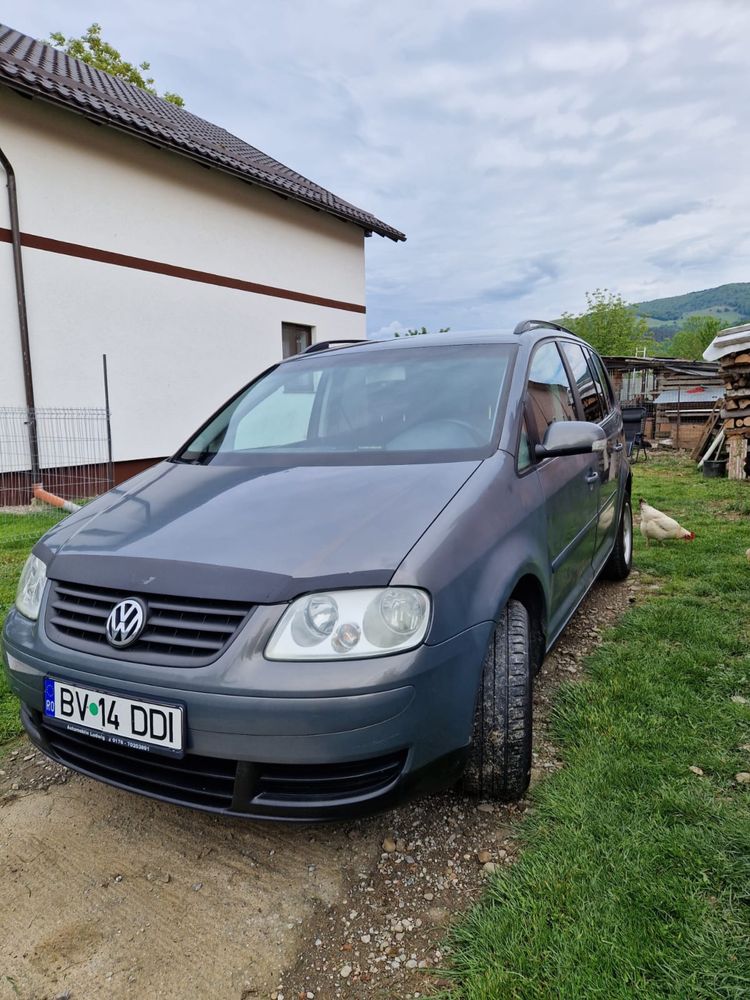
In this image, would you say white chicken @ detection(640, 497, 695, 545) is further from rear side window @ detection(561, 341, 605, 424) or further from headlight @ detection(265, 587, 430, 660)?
headlight @ detection(265, 587, 430, 660)

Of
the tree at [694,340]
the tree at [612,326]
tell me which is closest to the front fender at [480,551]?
the tree at [612,326]

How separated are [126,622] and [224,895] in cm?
77

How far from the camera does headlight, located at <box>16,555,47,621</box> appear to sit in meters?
1.81

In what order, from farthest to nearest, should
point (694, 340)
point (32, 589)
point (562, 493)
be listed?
point (694, 340)
point (562, 493)
point (32, 589)

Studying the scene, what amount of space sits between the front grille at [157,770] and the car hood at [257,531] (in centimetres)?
41

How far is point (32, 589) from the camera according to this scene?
1.87 meters

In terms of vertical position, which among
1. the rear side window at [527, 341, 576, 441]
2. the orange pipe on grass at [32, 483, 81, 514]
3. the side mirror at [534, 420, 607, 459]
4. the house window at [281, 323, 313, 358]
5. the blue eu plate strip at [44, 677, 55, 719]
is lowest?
the orange pipe on grass at [32, 483, 81, 514]

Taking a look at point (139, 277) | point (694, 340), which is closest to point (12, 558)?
point (139, 277)

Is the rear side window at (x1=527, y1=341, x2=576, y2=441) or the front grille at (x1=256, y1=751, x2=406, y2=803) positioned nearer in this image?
the front grille at (x1=256, y1=751, x2=406, y2=803)

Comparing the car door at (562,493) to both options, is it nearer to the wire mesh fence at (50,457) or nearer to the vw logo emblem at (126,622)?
the vw logo emblem at (126,622)

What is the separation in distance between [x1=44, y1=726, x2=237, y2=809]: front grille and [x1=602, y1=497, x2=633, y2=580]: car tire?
3149mm

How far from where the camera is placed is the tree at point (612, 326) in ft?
156

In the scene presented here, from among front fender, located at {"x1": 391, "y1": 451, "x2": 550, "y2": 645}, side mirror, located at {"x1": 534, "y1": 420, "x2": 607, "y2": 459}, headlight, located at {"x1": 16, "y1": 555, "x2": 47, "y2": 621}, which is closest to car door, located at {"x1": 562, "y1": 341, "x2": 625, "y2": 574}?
side mirror, located at {"x1": 534, "y1": 420, "x2": 607, "y2": 459}

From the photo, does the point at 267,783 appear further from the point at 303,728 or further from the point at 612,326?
the point at 612,326
